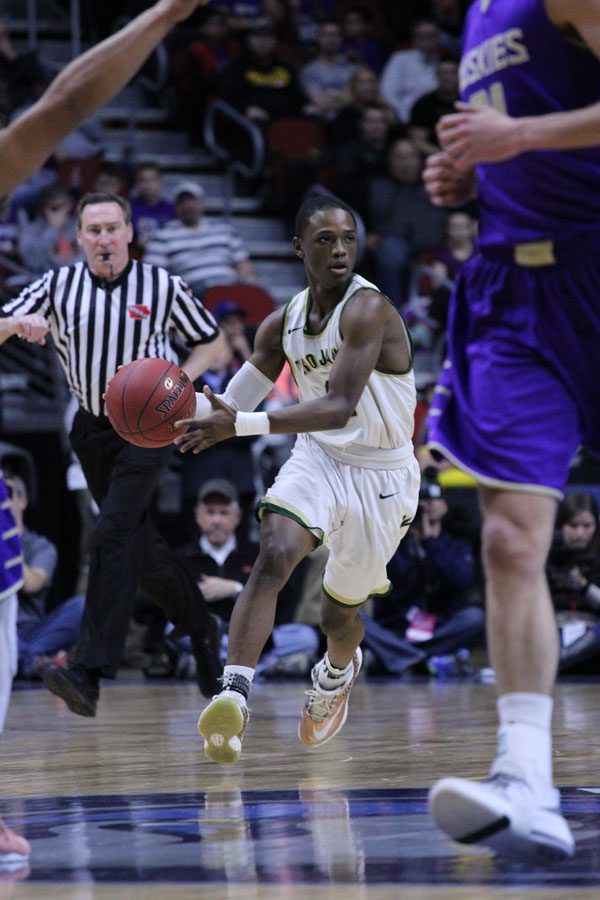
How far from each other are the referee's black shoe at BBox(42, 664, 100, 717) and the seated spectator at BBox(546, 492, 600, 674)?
132 inches

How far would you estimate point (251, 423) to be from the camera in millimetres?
4207

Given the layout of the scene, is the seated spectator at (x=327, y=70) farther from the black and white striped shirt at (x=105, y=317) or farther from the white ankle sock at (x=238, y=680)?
the white ankle sock at (x=238, y=680)

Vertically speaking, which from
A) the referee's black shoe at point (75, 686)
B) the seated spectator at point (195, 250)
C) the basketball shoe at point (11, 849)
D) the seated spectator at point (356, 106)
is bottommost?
the basketball shoe at point (11, 849)

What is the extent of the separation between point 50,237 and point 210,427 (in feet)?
21.2

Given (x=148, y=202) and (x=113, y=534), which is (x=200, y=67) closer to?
(x=148, y=202)

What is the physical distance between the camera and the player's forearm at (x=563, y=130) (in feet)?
9.25

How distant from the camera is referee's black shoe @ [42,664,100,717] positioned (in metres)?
5.80

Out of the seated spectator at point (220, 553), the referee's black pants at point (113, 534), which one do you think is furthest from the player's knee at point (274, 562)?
the seated spectator at point (220, 553)

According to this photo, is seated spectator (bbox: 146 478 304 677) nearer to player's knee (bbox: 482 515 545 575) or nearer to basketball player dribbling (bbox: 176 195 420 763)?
basketball player dribbling (bbox: 176 195 420 763)

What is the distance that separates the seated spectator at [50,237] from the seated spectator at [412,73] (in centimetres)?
440

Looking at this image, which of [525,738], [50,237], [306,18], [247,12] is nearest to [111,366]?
[525,738]

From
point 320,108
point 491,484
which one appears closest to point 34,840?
point 491,484

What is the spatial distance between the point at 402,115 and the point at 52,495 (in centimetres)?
545

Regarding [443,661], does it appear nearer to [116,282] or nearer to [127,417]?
[116,282]
